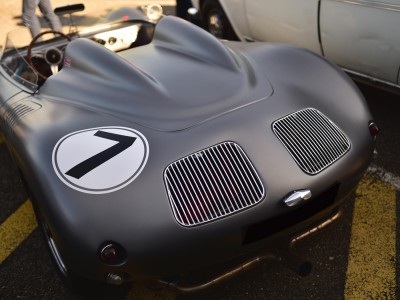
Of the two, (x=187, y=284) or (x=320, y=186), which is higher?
(x=320, y=186)

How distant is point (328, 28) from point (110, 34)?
1.78 metres

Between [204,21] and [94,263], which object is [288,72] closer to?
[94,263]

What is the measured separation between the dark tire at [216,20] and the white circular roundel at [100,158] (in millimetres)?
3261

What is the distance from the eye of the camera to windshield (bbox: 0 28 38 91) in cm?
280

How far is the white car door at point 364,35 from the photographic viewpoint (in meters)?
3.31

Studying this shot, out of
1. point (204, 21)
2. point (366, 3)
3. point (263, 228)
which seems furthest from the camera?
point (204, 21)

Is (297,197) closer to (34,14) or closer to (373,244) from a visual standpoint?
(373,244)

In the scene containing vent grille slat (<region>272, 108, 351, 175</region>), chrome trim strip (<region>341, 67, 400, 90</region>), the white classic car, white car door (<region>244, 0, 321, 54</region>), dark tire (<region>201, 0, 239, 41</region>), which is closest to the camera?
vent grille slat (<region>272, 108, 351, 175</region>)

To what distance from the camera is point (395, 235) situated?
2.62 meters

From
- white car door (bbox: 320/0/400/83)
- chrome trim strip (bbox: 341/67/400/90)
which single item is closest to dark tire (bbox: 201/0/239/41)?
white car door (bbox: 320/0/400/83)

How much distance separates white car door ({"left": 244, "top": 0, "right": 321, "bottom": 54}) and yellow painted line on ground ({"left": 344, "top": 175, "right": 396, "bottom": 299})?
4.97 ft

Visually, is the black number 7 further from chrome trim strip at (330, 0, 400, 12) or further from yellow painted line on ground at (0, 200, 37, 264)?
chrome trim strip at (330, 0, 400, 12)

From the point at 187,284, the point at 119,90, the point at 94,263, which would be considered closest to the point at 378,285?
the point at 187,284

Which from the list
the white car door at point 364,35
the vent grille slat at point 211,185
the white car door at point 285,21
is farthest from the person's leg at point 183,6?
the vent grille slat at point 211,185
